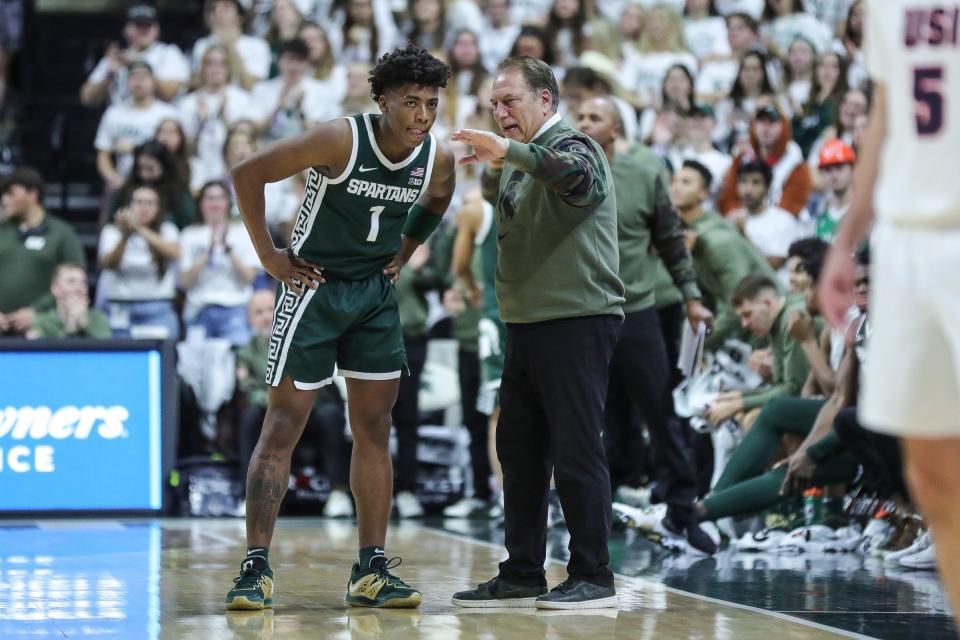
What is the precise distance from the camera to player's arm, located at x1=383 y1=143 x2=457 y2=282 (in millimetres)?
5949

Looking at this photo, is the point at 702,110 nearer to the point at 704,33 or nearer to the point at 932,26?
the point at 704,33

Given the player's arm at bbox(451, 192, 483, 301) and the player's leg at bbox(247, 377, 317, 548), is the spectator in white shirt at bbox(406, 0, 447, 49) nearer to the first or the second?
the player's arm at bbox(451, 192, 483, 301)

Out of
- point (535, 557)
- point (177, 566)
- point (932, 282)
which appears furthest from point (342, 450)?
point (932, 282)

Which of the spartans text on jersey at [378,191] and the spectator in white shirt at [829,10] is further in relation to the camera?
the spectator in white shirt at [829,10]

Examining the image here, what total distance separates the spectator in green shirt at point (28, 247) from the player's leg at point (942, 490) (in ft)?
28.0

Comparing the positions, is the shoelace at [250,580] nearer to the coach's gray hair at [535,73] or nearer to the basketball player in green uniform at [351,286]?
the basketball player in green uniform at [351,286]

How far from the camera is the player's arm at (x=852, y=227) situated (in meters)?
3.28

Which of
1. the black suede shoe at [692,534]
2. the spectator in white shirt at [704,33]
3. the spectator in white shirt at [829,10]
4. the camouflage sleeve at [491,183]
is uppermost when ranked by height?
the spectator in white shirt at [829,10]

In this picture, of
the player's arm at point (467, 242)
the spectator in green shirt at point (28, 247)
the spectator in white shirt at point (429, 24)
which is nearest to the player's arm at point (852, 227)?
the player's arm at point (467, 242)

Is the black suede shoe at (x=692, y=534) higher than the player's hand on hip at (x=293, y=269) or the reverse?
the reverse

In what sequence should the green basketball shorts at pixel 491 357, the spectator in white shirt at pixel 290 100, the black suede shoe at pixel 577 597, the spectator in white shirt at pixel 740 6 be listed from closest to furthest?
the black suede shoe at pixel 577 597
the green basketball shorts at pixel 491 357
the spectator in white shirt at pixel 290 100
the spectator in white shirt at pixel 740 6

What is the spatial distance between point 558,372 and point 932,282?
2.56 m

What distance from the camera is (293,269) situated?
5.68 metres

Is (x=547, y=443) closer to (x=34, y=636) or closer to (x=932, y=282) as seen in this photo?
(x=34, y=636)
